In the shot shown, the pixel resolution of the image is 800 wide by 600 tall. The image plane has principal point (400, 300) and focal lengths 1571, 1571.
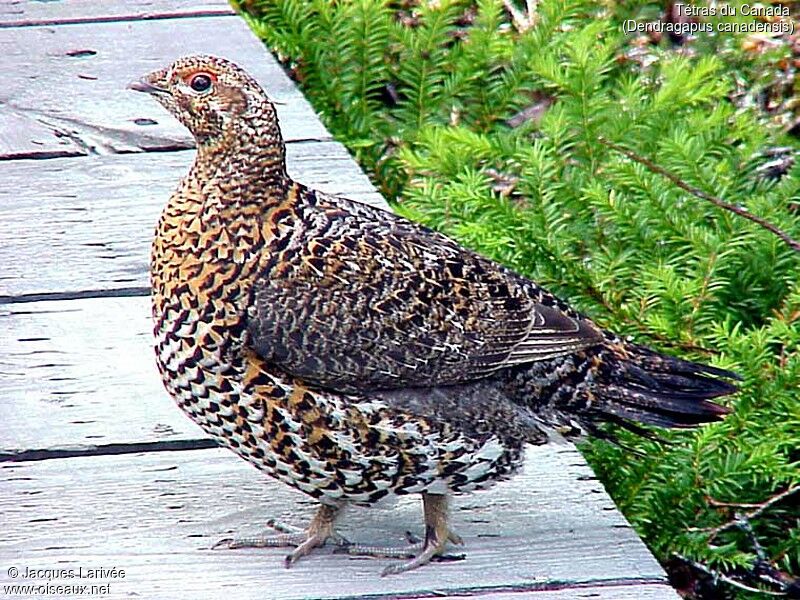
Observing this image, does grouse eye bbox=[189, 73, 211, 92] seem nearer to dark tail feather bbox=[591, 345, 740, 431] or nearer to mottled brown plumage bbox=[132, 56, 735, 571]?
mottled brown plumage bbox=[132, 56, 735, 571]

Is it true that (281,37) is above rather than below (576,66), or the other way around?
below

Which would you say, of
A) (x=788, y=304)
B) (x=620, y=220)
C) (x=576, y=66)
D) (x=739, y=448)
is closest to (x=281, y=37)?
(x=576, y=66)

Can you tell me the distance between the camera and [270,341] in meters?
3.01

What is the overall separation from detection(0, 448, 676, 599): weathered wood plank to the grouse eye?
0.77 m

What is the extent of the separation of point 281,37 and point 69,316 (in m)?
1.94

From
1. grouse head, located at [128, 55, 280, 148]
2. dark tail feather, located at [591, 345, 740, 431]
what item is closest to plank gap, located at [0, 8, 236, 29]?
grouse head, located at [128, 55, 280, 148]

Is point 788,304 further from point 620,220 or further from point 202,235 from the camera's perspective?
point 202,235

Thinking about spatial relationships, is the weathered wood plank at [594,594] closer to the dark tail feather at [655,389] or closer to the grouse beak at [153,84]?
the dark tail feather at [655,389]

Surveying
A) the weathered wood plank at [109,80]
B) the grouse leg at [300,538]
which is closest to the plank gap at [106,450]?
the grouse leg at [300,538]

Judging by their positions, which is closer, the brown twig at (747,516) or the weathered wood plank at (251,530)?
the weathered wood plank at (251,530)

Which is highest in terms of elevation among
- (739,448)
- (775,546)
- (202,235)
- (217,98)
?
(217,98)

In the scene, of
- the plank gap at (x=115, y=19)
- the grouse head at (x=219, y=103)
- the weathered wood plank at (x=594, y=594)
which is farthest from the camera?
the plank gap at (x=115, y=19)

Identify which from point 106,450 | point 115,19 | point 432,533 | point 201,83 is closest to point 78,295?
point 106,450

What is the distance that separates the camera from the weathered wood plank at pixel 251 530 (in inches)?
115
